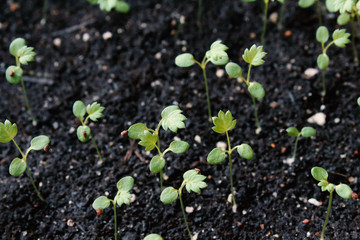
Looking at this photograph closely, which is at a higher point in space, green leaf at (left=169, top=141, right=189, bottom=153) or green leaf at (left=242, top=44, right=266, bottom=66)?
green leaf at (left=242, top=44, right=266, bottom=66)

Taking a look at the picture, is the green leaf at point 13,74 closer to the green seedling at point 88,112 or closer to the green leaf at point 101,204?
the green seedling at point 88,112

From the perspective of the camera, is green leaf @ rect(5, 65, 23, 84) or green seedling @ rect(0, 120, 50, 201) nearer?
green seedling @ rect(0, 120, 50, 201)

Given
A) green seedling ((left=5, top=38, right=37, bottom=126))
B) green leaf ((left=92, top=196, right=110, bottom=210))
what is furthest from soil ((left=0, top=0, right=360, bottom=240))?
green seedling ((left=5, top=38, right=37, bottom=126))

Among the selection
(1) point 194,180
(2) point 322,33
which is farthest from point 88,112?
(2) point 322,33

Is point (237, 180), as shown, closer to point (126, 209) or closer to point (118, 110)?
point (126, 209)

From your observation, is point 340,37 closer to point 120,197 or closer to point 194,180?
point 194,180

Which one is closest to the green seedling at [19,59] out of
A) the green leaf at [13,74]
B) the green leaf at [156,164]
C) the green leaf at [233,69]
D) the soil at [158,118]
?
the green leaf at [13,74]

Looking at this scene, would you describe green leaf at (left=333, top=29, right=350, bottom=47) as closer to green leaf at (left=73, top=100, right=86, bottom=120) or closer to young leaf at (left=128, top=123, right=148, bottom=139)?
young leaf at (left=128, top=123, right=148, bottom=139)
